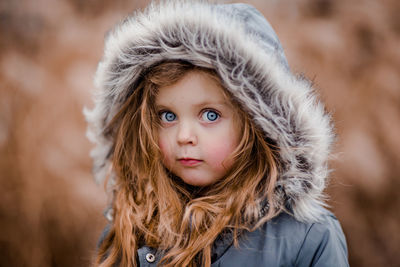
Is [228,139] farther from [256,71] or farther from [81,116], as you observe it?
[81,116]

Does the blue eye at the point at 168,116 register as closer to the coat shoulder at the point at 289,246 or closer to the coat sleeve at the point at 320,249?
the coat shoulder at the point at 289,246

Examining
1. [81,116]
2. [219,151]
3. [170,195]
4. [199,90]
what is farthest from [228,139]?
[81,116]

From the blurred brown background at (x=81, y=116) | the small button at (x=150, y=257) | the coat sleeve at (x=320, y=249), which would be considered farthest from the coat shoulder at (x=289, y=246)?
the blurred brown background at (x=81, y=116)

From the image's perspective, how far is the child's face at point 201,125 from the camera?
105cm

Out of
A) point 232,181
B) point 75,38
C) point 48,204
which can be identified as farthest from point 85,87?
point 232,181

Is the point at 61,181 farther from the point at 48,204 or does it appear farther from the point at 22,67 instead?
the point at 22,67

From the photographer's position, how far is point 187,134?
1.05 meters

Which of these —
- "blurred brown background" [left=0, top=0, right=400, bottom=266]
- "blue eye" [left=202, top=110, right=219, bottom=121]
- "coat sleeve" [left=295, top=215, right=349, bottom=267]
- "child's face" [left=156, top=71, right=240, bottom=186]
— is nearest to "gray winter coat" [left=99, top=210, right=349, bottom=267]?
"coat sleeve" [left=295, top=215, right=349, bottom=267]

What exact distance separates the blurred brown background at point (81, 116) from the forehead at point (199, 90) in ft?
3.43

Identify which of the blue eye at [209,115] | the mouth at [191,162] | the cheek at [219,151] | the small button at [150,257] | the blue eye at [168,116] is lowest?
the small button at [150,257]

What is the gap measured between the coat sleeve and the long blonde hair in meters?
0.11

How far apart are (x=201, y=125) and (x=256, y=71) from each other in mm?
204

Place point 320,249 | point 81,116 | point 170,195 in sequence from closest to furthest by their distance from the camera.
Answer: point 320,249, point 170,195, point 81,116

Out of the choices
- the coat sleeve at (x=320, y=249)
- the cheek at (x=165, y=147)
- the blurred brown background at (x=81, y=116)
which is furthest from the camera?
the blurred brown background at (x=81, y=116)
